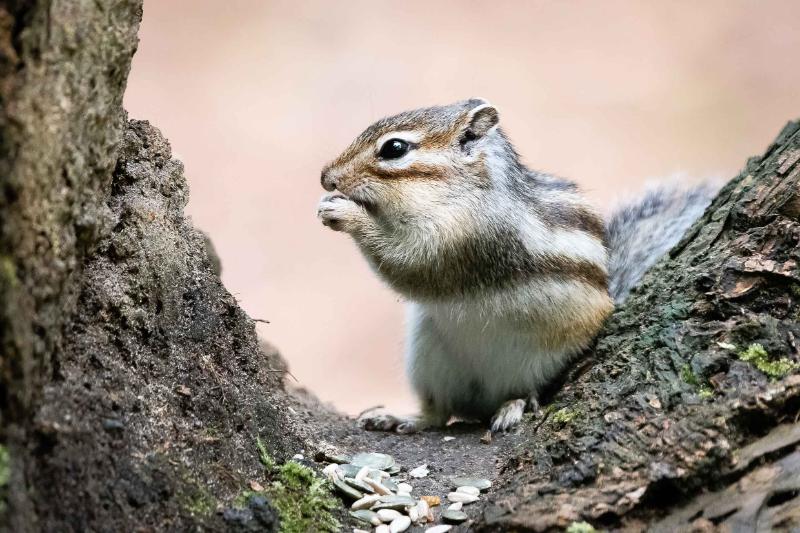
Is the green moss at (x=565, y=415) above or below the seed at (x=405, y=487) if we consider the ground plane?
above

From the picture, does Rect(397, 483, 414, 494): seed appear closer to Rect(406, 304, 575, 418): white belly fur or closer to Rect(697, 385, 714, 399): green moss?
Rect(406, 304, 575, 418): white belly fur

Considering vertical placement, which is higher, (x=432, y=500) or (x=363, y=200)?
(x=363, y=200)

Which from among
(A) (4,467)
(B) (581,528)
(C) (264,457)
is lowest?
(B) (581,528)

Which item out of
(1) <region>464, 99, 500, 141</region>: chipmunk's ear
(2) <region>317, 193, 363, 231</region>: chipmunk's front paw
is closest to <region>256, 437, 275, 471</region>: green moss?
(2) <region>317, 193, 363, 231</region>: chipmunk's front paw

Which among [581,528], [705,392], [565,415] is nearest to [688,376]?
[705,392]

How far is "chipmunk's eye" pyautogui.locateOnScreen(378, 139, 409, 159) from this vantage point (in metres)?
2.91

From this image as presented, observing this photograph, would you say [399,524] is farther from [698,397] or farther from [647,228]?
[647,228]

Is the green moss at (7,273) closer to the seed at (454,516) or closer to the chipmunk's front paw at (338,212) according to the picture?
the seed at (454,516)

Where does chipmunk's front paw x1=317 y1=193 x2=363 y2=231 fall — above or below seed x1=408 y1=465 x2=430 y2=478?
above

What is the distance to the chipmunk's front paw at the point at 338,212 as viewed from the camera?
286cm

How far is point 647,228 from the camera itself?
3467mm

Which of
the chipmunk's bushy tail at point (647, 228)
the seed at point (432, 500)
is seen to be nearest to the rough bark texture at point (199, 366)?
the seed at point (432, 500)

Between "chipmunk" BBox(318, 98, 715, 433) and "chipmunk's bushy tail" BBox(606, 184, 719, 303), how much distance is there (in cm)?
27

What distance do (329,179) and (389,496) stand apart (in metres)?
1.16
